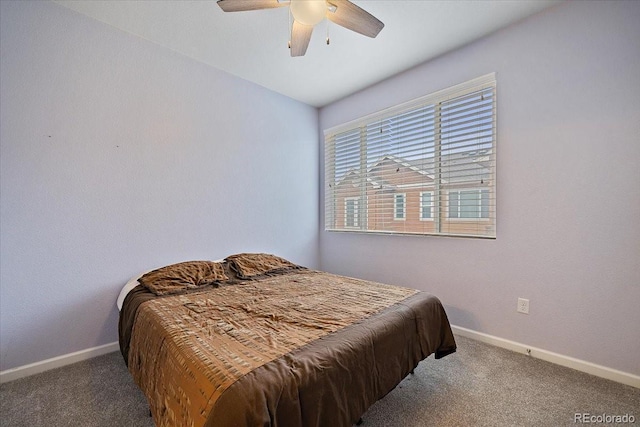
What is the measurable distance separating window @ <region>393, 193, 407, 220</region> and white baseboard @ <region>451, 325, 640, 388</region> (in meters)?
1.16

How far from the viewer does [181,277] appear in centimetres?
218

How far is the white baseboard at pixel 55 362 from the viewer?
1841 millimetres

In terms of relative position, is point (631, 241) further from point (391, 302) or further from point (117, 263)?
point (117, 263)

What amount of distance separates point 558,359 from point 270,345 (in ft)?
7.01

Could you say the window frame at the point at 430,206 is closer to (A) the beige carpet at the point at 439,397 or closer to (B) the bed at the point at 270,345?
(B) the bed at the point at 270,345

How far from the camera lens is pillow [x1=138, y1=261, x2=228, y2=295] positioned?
2021 millimetres

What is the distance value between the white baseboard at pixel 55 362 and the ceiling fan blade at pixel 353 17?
9.61ft

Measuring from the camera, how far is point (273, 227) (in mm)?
3293

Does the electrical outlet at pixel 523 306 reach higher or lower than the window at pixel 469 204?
lower

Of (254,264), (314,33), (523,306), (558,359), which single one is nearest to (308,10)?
(314,33)

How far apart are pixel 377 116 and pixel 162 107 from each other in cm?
218

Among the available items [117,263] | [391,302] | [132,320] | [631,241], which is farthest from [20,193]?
[631,241]

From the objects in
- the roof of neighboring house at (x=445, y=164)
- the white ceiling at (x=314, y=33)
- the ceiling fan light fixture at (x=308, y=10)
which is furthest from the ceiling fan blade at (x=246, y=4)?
the roof of neighboring house at (x=445, y=164)
